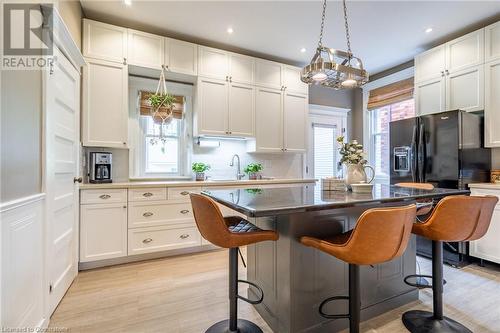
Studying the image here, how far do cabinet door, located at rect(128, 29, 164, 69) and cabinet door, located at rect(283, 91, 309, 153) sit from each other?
199 centimetres

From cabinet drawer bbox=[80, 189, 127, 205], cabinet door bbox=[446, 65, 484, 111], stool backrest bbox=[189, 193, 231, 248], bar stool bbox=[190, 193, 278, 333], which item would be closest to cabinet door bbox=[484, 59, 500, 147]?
cabinet door bbox=[446, 65, 484, 111]

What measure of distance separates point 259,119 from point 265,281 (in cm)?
258

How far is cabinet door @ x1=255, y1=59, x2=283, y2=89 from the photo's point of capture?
3.82 m

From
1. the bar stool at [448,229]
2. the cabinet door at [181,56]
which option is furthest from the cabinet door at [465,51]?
the cabinet door at [181,56]

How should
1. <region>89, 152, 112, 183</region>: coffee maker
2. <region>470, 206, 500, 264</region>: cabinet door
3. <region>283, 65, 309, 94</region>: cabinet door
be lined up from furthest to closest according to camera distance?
<region>283, 65, 309, 94</region>: cabinet door
<region>89, 152, 112, 183</region>: coffee maker
<region>470, 206, 500, 264</region>: cabinet door

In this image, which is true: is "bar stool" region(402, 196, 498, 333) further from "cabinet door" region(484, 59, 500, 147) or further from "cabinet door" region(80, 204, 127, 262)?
"cabinet door" region(80, 204, 127, 262)

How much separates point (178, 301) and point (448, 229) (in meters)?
2.07

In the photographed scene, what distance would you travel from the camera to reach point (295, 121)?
411 cm

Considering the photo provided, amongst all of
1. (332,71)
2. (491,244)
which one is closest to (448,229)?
(332,71)

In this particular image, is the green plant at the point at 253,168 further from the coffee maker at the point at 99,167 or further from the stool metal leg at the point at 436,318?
the stool metal leg at the point at 436,318

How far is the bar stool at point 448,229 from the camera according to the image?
5.04 feet

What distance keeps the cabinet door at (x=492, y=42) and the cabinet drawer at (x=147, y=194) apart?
4167 millimetres

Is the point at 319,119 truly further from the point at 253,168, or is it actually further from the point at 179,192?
the point at 179,192

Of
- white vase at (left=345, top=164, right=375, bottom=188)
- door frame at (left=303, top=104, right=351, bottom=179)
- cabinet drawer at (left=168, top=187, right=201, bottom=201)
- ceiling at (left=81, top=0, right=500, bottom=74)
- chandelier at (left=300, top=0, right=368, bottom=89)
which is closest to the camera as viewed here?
chandelier at (left=300, top=0, right=368, bottom=89)
